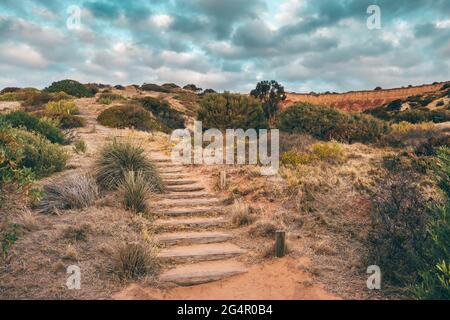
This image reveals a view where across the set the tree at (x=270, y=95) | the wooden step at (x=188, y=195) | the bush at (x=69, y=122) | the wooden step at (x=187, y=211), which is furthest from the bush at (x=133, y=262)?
the tree at (x=270, y=95)

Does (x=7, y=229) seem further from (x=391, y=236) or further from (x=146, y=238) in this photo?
(x=391, y=236)

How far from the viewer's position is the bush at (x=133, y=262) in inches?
227

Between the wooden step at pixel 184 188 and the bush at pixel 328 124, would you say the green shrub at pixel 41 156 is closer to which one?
the wooden step at pixel 184 188

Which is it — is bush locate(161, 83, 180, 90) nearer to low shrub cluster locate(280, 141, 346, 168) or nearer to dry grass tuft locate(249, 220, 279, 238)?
low shrub cluster locate(280, 141, 346, 168)

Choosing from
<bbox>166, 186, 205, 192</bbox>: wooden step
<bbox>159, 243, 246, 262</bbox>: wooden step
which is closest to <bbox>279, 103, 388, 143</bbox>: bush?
<bbox>166, 186, 205, 192</bbox>: wooden step

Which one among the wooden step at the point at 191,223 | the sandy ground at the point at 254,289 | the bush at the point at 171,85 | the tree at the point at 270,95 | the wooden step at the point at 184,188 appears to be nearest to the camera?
the sandy ground at the point at 254,289

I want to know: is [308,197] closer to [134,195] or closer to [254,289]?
[254,289]

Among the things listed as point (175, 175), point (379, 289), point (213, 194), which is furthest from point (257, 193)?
point (379, 289)

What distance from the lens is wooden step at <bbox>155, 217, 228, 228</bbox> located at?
7756 mm

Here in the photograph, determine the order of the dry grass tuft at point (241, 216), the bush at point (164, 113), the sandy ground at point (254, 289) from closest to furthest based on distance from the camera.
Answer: the sandy ground at point (254, 289), the dry grass tuft at point (241, 216), the bush at point (164, 113)

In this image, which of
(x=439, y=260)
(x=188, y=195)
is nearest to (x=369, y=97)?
(x=188, y=195)

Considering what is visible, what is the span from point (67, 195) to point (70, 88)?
29.4 meters

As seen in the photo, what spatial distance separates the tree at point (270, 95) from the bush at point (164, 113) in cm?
616
